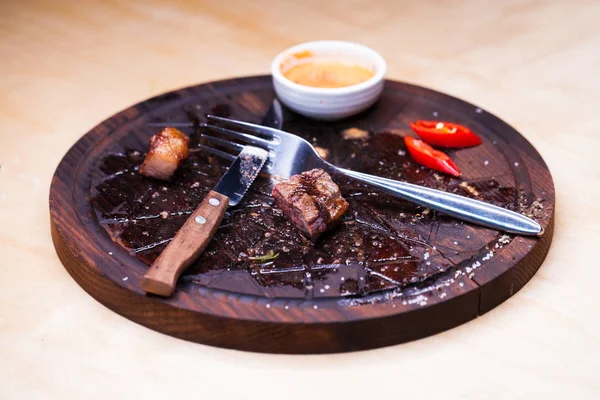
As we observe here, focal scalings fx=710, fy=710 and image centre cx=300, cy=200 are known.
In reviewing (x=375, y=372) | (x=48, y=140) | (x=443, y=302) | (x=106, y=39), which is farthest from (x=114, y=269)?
(x=106, y=39)

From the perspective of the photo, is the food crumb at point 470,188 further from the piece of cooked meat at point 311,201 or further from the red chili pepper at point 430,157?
the piece of cooked meat at point 311,201

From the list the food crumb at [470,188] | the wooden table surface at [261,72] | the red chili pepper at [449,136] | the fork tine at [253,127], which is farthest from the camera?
the red chili pepper at [449,136]

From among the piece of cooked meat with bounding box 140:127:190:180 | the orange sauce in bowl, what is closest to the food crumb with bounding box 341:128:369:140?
the orange sauce in bowl

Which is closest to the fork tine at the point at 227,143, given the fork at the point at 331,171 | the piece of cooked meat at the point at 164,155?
the fork at the point at 331,171

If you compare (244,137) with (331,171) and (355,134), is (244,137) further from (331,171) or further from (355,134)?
(355,134)

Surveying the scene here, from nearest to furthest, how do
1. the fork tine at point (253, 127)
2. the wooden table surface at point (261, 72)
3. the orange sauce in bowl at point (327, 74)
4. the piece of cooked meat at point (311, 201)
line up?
the wooden table surface at point (261, 72) → the piece of cooked meat at point (311, 201) → the fork tine at point (253, 127) → the orange sauce in bowl at point (327, 74)

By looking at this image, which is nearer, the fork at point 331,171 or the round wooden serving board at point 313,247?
the round wooden serving board at point 313,247
